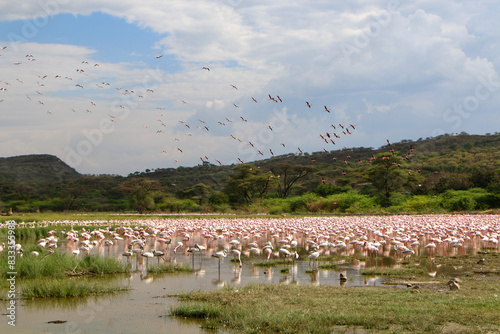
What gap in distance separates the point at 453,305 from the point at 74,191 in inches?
2348

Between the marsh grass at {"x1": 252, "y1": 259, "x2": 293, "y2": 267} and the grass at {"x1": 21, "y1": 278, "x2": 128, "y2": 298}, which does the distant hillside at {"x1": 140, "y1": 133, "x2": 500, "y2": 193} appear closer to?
the marsh grass at {"x1": 252, "y1": 259, "x2": 293, "y2": 267}

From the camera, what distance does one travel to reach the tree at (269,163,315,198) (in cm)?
6456

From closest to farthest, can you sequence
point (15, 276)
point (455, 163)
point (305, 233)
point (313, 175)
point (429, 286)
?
point (429, 286) → point (15, 276) → point (305, 233) → point (455, 163) → point (313, 175)

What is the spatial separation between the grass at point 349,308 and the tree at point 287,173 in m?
51.4

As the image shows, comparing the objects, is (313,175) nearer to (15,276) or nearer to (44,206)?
(44,206)

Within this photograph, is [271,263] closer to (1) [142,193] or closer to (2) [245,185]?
(1) [142,193]

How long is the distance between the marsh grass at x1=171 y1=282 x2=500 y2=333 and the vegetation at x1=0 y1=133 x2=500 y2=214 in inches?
953

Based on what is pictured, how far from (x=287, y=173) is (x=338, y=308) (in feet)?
187

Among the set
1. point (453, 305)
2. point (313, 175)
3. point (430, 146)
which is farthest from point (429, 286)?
point (430, 146)

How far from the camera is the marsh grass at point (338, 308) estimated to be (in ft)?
26.8

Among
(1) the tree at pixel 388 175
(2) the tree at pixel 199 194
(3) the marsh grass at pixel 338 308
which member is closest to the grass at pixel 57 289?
(3) the marsh grass at pixel 338 308

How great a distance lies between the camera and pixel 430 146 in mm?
95938

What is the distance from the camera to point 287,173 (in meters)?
65.9


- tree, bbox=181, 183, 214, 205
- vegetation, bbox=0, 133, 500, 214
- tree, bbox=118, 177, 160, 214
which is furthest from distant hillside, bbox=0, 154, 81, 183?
tree, bbox=118, 177, 160, 214
